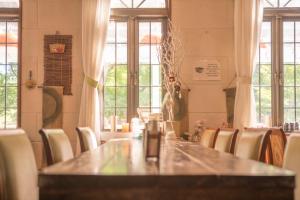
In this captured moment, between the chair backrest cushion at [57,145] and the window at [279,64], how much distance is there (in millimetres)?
4013

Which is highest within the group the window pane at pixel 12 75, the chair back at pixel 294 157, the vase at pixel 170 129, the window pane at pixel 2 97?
the window pane at pixel 12 75

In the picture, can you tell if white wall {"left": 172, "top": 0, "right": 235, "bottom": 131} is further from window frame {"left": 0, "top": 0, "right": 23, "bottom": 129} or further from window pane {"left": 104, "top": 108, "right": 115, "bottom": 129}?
window frame {"left": 0, "top": 0, "right": 23, "bottom": 129}

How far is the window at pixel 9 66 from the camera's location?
6273 mm

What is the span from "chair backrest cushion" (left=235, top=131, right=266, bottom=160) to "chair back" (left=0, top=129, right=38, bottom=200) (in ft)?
3.87

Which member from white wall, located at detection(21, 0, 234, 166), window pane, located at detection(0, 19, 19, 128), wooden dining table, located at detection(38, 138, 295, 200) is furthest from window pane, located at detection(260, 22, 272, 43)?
wooden dining table, located at detection(38, 138, 295, 200)

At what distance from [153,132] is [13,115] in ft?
16.3

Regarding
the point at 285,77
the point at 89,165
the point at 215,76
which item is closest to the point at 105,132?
the point at 215,76

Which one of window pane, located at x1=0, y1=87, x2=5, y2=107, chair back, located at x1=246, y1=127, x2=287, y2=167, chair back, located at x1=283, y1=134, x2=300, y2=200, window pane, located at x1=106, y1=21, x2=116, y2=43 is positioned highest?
window pane, located at x1=106, y1=21, x2=116, y2=43

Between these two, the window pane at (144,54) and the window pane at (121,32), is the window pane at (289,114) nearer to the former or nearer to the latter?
the window pane at (144,54)

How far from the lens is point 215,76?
6129mm

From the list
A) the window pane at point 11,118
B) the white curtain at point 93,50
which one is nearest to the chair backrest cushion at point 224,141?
the white curtain at point 93,50

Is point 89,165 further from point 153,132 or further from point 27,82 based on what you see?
point 27,82

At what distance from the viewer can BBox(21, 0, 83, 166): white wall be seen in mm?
6086

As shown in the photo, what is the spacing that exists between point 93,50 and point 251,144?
382 centimetres
